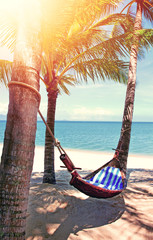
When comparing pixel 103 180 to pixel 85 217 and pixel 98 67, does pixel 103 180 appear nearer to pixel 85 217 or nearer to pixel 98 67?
pixel 85 217

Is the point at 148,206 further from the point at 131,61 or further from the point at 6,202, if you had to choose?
the point at 131,61

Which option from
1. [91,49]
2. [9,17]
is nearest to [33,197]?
[9,17]

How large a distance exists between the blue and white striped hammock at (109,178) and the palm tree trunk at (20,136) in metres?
1.64

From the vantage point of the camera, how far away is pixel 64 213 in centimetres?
249

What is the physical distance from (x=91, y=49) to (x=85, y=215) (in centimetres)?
287

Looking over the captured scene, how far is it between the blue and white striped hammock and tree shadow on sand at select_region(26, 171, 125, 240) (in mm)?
374

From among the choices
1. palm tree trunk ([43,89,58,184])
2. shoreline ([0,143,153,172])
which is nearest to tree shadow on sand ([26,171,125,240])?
palm tree trunk ([43,89,58,184])

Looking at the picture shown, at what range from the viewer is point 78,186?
7.03 ft

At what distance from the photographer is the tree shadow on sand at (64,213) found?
2.12 m

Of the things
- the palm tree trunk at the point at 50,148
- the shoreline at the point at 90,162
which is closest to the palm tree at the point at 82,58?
the palm tree trunk at the point at 50,148

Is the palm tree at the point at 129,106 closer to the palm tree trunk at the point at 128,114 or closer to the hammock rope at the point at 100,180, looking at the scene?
the palm tree trunk at the point at 128,114

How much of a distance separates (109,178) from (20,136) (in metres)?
2.04

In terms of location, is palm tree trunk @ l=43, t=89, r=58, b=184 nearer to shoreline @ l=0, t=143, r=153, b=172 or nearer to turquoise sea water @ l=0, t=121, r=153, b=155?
shoreline @ l=0, t=143, r=153, b=172

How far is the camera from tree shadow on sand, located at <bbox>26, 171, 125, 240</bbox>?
2.12m
